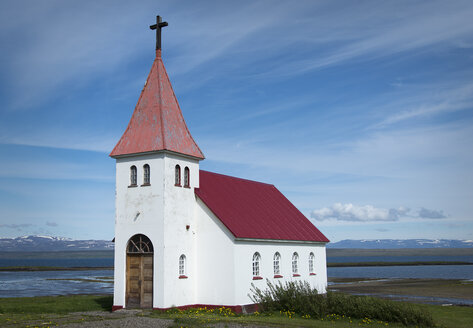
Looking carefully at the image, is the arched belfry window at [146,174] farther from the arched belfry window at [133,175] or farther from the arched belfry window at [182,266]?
the arched belfry window at [182,266]

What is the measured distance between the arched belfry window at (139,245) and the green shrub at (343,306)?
20.8 feet

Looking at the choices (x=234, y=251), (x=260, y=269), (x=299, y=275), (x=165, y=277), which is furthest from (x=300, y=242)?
(x=165, y=277)

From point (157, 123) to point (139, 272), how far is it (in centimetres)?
794

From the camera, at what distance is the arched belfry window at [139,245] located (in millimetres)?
25531

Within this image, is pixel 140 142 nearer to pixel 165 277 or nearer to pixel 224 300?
pixel 165 277

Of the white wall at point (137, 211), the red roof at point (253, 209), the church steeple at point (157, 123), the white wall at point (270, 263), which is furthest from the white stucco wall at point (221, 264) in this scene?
the church steeple at point (157, 123)

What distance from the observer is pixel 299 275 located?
1265 inches

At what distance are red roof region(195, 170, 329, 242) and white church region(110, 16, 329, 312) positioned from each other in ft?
0.43

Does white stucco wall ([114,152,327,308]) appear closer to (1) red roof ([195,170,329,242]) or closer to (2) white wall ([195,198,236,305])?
(2) white wall ([195,198,236,305])

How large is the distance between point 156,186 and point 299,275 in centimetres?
1221

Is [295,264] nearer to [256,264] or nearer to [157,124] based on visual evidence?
[256,264]

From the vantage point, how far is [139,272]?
25.6m

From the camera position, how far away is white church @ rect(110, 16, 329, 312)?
25297mm

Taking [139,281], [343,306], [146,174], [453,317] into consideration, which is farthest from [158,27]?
[453,317]
